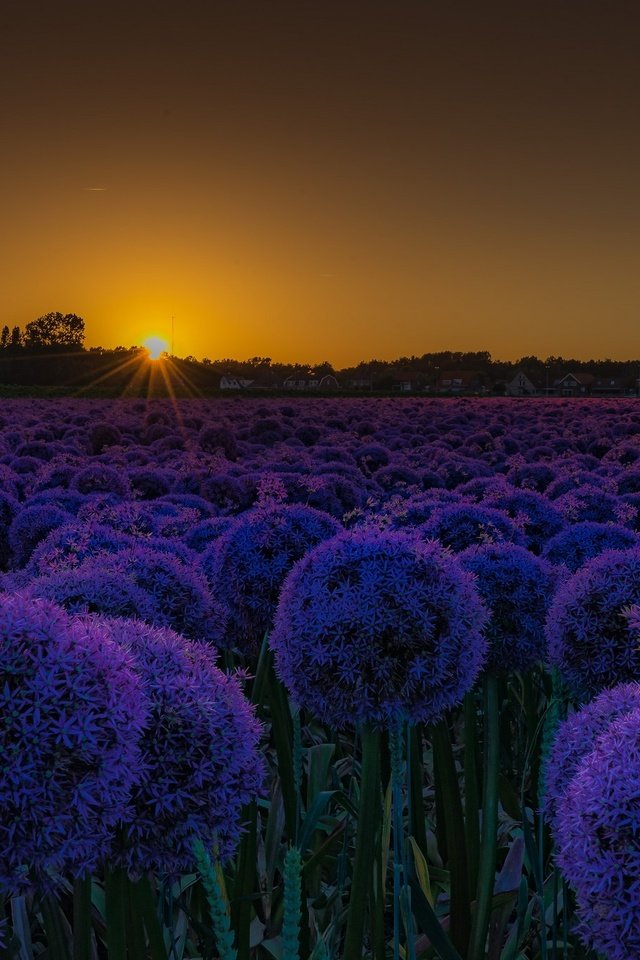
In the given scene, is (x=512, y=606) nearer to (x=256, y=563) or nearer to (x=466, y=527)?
(x=466, y=527)

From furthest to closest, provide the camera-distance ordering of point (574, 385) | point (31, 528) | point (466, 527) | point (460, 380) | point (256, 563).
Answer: point (574, 385) < point (460, 380) < point (31, 528) < point (466, 527) < point (256, 563)

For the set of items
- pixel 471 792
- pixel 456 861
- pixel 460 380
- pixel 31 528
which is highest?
pixel 460 380

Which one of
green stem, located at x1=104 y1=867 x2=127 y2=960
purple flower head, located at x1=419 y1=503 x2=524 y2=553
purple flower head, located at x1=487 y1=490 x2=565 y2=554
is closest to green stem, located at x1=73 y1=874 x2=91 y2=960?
green stem, located at x1=104 y1=867 x2=127 y2=960

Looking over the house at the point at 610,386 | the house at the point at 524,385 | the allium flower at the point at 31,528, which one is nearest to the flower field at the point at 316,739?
the allium flower at the point at 31,528

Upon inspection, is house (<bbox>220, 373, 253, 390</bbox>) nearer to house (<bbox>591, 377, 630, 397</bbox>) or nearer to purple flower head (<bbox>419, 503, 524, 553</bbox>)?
house (<bbox>591, 377, 630, 397</bbox>)

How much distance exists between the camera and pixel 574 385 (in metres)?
173

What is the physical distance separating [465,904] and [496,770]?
0.65 metres

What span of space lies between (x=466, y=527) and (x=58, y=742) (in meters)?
3.71

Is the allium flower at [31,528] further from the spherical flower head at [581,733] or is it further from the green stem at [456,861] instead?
the spherical flower head at [581,733]

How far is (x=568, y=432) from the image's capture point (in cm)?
2536

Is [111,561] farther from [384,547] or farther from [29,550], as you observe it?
[29,550]

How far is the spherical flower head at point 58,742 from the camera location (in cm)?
190

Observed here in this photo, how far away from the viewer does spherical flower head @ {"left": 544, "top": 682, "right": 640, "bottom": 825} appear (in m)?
2.46

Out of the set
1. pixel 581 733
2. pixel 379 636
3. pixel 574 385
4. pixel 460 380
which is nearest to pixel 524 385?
pixel 574 385
